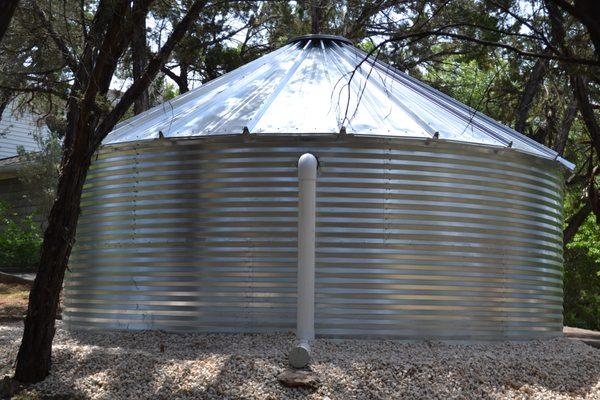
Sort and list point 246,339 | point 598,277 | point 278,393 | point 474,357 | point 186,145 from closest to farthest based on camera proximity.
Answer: point 278,393, point 474,357, point 246,339, point 186,145, point 598,277

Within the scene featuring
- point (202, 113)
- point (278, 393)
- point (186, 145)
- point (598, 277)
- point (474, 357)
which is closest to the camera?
point (278, 393)

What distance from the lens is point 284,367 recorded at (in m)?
7.87

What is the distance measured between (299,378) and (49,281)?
2.90m

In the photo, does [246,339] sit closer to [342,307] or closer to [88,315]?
[342,307]

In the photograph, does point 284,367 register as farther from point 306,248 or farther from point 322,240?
point 322,240

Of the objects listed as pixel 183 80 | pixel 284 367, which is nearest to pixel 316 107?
pixel 284 367

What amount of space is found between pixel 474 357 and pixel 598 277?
17.3m

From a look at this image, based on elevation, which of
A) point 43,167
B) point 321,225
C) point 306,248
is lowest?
point 306,248

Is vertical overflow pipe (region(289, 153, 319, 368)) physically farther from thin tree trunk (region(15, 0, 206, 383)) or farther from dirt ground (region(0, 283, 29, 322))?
dirt ground (region(0, 283, 29, 322))

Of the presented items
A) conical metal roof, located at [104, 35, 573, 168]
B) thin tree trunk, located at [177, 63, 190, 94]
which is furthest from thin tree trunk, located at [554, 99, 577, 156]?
thin tree trunk, located at [177, 63, 190, 94]

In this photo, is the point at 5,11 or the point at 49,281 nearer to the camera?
the point at 5,11

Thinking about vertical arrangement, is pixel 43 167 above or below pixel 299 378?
above

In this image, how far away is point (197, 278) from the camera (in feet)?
32.0

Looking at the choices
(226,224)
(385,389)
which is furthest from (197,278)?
(385,389)
